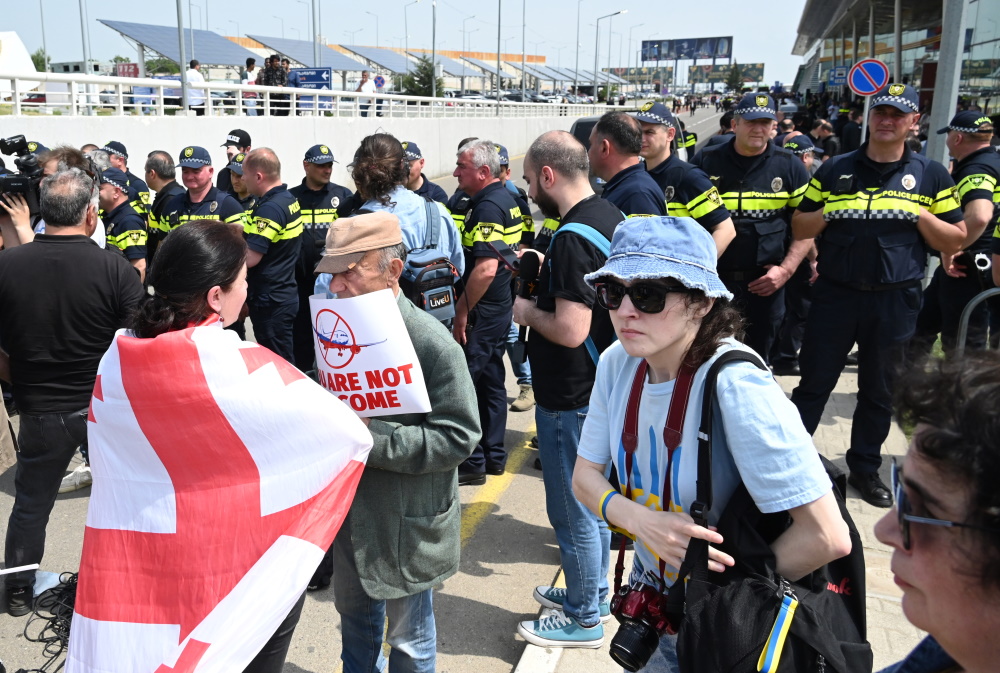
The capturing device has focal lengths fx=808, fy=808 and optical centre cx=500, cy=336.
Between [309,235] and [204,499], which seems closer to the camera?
[204,499]

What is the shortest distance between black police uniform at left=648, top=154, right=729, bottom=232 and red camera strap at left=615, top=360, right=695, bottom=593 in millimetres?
3361

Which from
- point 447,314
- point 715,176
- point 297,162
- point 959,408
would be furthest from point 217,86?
point 959,408

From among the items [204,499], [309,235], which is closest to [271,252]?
[309,235]

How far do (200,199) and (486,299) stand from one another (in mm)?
2801

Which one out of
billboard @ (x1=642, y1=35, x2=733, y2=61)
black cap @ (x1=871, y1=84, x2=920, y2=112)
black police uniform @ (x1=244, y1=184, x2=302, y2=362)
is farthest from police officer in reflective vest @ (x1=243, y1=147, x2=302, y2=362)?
billboard @ (x1=642, y1=35, x2=733, y2=61)

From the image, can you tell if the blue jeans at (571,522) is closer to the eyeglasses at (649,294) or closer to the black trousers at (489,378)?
the eyeglasses at (649,294)

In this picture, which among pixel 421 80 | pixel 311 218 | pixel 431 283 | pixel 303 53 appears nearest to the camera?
pixel 431 283

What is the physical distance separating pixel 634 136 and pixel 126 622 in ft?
10.8

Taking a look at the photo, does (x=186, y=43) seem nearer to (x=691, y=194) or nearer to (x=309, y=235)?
(x=309, y=235)

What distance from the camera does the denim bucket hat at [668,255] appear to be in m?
1.99

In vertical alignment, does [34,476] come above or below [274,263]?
below

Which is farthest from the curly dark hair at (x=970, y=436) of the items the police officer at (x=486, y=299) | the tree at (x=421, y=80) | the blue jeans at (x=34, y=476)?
the tree at (x=421, y=80)

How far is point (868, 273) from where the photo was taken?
4680 millimetres

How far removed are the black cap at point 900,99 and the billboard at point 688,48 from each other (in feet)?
481
